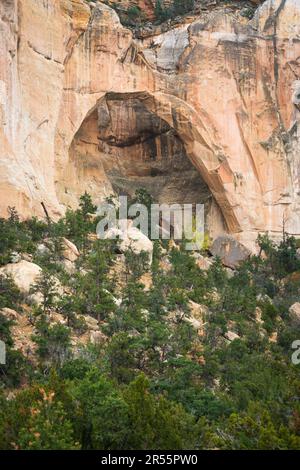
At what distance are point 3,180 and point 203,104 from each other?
11.5 metres

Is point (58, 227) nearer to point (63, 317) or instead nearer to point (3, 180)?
point (3, 180)

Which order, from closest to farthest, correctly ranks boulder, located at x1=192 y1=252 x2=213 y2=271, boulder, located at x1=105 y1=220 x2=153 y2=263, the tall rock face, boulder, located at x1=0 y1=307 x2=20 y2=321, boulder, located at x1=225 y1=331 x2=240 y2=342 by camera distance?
boulder, located at x1=0 y1=307 x2=20 y2=321, boulder, located at x1=225 y1=331 x2=240 y2=342, boulder, located at x1=105 y1=220 x2=153 y2=263, the tall rock face, boulder, located at x1=192 y1=252 x2=213 y2=271

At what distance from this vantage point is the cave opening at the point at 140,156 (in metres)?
36.5

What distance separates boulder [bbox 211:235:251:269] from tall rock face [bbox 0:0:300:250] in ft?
2.16

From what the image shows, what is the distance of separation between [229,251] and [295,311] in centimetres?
584

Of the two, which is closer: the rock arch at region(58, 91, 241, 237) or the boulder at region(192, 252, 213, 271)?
the boulder at region(192, 252, 213, 271)

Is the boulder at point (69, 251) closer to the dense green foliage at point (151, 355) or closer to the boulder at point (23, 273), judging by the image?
the dense green foliage at point (151, 355)

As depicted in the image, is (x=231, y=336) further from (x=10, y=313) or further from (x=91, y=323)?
(x=10, y=313)

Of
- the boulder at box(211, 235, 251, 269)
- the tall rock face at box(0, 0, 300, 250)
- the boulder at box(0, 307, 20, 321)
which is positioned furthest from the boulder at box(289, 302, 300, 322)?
the boulder at box(0, 307, 20, 321)

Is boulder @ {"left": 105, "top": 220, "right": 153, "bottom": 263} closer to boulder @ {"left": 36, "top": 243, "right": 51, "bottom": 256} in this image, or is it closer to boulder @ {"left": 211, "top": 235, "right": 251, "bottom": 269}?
boulder @ {"left": 36, "top": 243, "right": 51, "bottom": 256}

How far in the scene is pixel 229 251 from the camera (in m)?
33.9

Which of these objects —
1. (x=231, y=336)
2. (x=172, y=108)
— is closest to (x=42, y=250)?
(x=231, y=336)

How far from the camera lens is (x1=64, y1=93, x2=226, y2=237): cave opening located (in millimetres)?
36500

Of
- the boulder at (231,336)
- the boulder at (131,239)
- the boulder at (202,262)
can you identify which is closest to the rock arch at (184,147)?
the boulder at (202,262)
